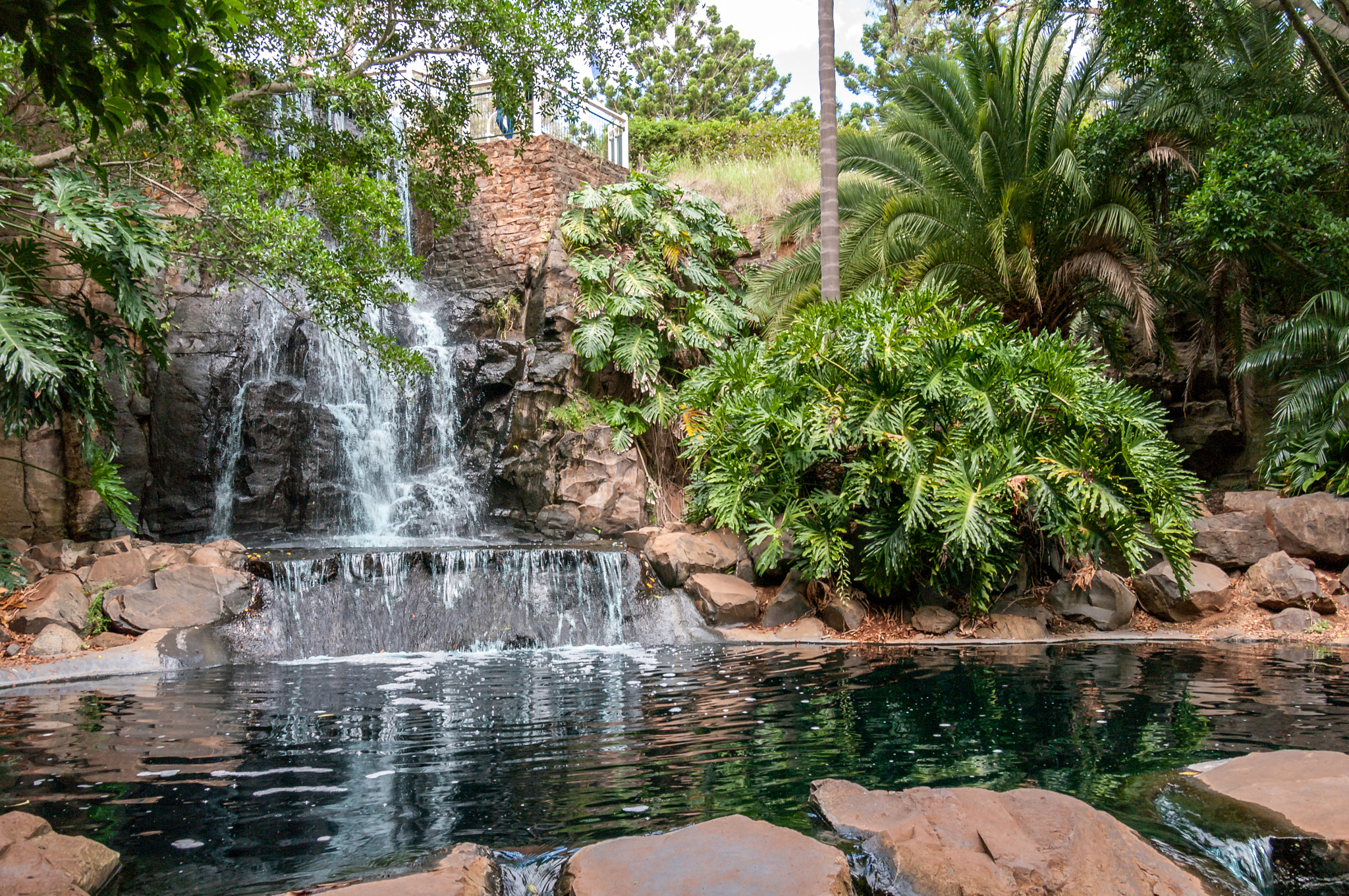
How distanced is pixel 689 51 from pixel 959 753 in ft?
105

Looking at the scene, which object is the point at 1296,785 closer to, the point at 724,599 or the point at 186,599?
the point at 724,599

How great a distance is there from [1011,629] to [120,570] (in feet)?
30.0

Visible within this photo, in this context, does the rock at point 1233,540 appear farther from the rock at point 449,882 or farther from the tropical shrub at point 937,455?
the rock at point 449,882

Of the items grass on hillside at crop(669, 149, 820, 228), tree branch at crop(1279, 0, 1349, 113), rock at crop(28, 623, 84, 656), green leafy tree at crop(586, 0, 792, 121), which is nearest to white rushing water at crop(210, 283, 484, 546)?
rock at crop(28, 623, 84, 656)

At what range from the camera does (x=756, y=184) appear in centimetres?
1797

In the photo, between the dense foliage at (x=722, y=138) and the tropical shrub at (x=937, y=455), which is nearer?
the tropical shrub at (x=937, y=455)

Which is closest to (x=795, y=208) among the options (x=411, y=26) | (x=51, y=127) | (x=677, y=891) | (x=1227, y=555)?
(x=411, y=26)

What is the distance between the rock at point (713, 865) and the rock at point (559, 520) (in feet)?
33.0

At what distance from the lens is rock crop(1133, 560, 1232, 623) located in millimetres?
9164

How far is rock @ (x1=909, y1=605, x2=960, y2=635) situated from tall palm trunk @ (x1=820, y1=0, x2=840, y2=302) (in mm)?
4204

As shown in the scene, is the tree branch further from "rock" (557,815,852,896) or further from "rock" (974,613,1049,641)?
"rock" (557,815,852,896)

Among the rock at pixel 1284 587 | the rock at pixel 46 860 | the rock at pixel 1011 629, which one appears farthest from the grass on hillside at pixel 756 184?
the rock at pixel 46 860

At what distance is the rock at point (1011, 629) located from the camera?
882cm

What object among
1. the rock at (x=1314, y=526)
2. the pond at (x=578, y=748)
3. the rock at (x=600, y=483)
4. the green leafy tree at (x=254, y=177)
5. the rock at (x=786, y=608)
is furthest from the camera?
the rock at (x=600, y=483)
